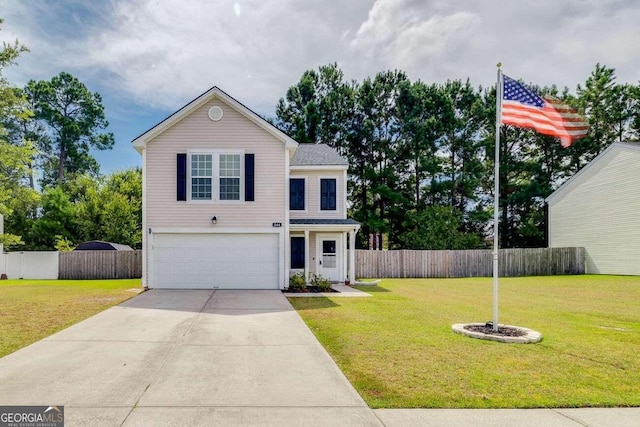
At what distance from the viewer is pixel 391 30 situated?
57.5ft

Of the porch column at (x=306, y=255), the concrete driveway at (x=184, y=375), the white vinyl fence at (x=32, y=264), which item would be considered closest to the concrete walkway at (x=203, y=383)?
the concrete driveway at (x=184, y=375)

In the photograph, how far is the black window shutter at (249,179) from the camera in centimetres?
1418

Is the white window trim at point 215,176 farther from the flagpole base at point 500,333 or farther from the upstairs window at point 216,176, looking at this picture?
the flagpole base at point 500,333

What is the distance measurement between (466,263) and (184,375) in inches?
817

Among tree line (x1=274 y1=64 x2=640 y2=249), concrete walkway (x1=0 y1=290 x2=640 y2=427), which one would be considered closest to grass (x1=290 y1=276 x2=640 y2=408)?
concrete walkway (x1=0 y1=290 x2=640 y2=427)

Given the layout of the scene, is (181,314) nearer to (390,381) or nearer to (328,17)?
(390,381)

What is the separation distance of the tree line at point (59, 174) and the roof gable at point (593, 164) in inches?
1130

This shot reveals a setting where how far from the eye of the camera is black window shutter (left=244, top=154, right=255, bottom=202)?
46.5 feet

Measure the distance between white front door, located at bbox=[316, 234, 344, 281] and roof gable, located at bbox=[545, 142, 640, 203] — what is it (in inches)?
692

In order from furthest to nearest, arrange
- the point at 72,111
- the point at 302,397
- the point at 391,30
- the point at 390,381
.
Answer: the point at 72,111 < the point at 391,30 < the point at 390,381 < the point at 302,397

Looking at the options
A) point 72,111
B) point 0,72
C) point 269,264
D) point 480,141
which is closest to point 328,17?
point 269,264

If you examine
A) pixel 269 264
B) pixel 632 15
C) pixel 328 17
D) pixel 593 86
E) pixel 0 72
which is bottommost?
pixel 269 264

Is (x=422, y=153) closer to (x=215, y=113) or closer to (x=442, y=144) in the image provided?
(x=442, y=144)

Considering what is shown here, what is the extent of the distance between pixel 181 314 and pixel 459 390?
6845 millimetres
